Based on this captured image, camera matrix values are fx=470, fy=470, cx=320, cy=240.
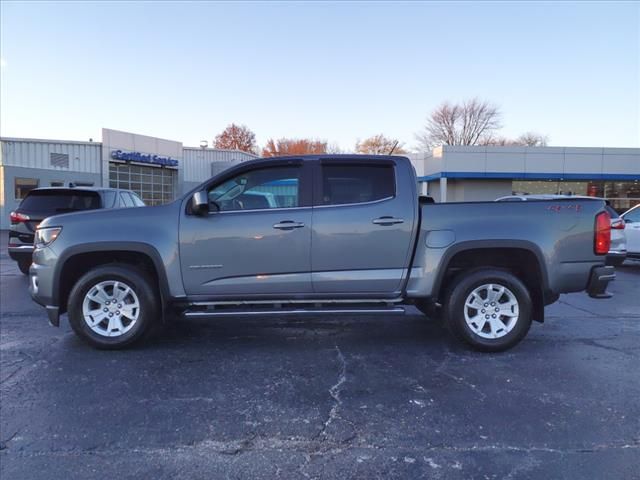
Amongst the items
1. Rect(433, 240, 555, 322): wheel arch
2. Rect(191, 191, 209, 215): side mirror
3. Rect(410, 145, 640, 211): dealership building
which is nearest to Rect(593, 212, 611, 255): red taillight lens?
Rect(433, 240, 555, 322): wheel arch

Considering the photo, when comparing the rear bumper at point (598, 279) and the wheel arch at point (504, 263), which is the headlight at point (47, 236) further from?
the rear bumper at point (598, 279)

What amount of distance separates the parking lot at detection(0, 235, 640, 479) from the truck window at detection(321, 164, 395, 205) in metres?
1.59

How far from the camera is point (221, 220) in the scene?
4.73 metres

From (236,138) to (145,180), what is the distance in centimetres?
4542

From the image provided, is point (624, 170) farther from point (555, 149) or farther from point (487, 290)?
point (487, 290)

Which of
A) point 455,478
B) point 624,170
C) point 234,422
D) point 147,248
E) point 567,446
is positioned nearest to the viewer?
point 455,478

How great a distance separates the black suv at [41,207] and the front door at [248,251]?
18.0 feet

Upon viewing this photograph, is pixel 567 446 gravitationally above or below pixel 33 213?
below

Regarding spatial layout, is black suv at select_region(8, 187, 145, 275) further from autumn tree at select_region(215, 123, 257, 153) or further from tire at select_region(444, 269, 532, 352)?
autumn tree at select_region(215, 123, 257, 153)

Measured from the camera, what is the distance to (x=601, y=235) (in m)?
4.66

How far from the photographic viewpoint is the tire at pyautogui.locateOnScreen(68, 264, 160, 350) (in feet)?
15.5

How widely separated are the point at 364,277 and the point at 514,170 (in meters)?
28.9

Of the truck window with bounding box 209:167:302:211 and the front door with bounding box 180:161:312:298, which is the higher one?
the truck window with bounding box 209:167:302:211

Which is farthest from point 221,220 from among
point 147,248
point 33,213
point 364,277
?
point 33,213
